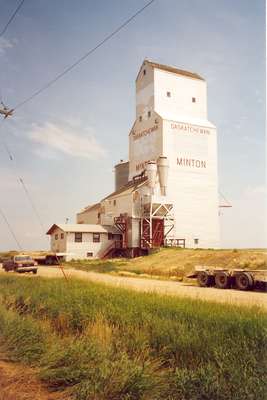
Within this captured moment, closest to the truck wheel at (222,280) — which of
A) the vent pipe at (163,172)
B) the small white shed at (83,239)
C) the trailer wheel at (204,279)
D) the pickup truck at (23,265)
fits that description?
the trailer wheel at (204,279)

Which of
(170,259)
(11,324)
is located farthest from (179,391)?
(170,259)

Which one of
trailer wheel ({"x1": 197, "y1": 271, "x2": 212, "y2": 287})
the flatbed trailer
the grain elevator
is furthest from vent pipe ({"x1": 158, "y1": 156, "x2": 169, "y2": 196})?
trailer wheel ({"x1": 197, "y1": 271, "x2": 212, "y2": 287})

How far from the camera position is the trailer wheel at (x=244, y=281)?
67.5 ft

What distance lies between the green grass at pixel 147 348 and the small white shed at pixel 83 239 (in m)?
37.5

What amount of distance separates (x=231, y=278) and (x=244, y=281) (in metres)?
1.20

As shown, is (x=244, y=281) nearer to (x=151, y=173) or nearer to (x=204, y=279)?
(x=204, y=279)

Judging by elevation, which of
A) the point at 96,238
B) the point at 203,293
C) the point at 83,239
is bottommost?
the point at 203,293

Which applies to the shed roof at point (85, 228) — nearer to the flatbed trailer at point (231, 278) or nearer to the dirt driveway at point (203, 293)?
the flatbed trailer at point (231, 278)

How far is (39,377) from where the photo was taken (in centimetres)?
713

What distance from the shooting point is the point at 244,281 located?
20.9 m

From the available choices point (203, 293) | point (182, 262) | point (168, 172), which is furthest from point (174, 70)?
point (203, 293)

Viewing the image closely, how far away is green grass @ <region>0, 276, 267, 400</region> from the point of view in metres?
6.20

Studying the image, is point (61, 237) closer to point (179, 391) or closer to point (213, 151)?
point (213, 151)

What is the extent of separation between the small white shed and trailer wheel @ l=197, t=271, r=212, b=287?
27543 millimetres
